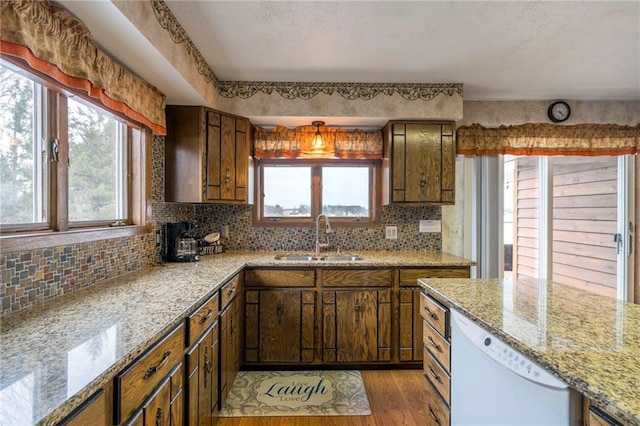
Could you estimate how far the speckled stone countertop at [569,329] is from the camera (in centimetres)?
74

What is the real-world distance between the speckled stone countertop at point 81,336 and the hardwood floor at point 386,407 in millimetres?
954

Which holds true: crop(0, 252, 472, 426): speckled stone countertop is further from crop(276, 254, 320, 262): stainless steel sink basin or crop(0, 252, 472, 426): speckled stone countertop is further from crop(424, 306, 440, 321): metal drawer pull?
crop(424, 306, 440, 321): metal drawer pull

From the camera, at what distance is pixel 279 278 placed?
2518mm

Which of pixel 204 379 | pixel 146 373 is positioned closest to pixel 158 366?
pixel 146 373

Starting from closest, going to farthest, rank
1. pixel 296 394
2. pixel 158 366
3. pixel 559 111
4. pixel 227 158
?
1. pixel 158 366
2. pixel 296 394
3. pixel 227 158
4. pixel 559 111

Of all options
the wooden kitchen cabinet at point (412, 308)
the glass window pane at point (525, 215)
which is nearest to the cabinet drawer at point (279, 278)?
the wooden kitchen cabinet at point (412, 308)

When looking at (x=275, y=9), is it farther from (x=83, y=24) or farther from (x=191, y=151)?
(x=191, y=151)

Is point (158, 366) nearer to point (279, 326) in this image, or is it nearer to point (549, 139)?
point (279, 326)

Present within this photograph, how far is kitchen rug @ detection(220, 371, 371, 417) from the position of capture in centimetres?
204

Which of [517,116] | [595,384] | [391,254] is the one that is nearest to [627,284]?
[517,116]

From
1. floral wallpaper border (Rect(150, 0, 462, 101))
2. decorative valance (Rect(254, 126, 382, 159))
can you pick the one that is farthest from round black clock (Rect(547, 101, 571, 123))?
decorative valance (Rect(254, 126, 382, 159))

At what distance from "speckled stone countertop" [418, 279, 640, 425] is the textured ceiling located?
1547mm

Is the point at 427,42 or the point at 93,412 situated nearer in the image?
the point at 93,412

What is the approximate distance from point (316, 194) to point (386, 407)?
1919mm
